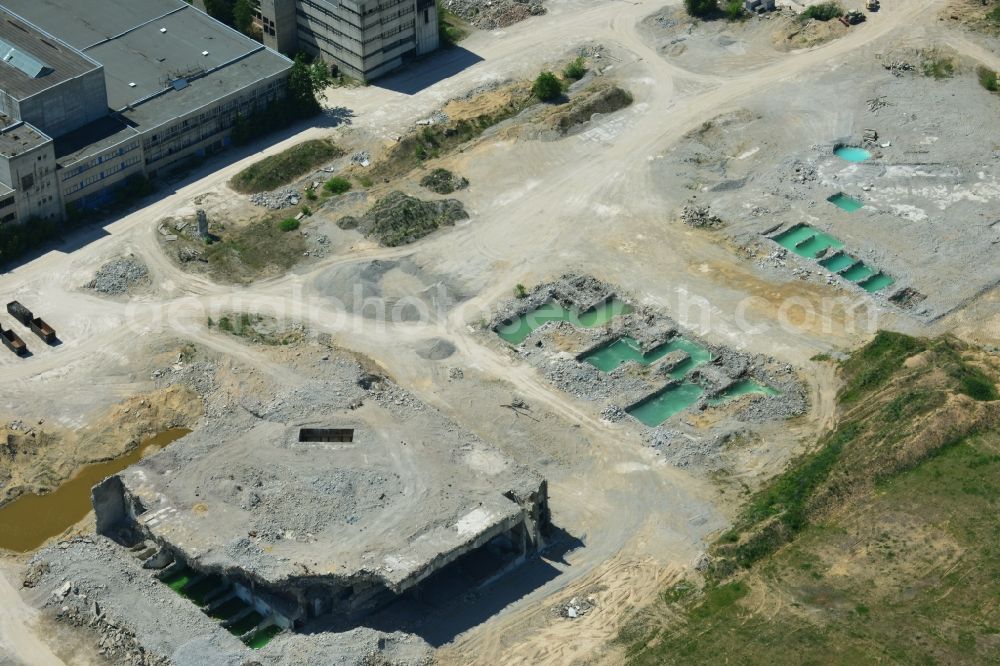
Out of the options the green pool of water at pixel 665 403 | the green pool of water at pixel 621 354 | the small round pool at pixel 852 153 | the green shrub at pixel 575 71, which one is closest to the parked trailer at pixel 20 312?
the green pool of water at pixel 621 354

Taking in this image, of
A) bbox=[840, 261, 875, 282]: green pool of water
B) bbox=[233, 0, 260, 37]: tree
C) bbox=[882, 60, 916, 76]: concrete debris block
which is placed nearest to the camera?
bbox=[840, 261, 875, 282]: green pool of water

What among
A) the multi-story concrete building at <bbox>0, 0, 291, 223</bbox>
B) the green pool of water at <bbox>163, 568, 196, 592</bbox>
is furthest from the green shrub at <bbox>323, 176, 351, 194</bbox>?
the green pool of water at <bbox>163, 568, 196, 592</bbox>

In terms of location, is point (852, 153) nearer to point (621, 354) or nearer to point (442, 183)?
point (621, 354)

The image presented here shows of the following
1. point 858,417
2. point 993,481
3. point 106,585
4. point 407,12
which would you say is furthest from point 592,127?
point 106,585

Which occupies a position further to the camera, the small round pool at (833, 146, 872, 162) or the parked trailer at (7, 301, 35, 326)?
the small round pool at (833, 146, 872, 162)

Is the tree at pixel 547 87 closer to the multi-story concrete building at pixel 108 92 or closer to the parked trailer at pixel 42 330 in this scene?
the multi-story concrete building at pixel 108 92

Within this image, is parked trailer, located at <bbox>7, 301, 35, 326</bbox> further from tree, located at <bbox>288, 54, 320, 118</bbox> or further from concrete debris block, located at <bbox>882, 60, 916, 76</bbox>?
concrete debris block, located at <bbox>882, 60, 916, 76</bbox>

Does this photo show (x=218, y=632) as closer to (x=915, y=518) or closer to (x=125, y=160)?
(x=915, y=518)
